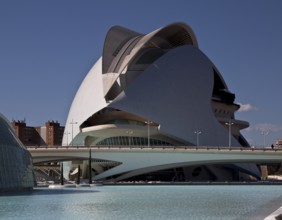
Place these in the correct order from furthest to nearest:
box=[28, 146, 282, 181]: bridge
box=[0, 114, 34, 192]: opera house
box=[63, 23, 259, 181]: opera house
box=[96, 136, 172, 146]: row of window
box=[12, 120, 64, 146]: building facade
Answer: box=[12, 120, 64, 146]: building facade → box=[96, 136, 172, 146]: row of window → box=[63, 23, 259, 181]: opera house → box=[28, 146, 282, 181]: bridge → box=[0, 114, 34, 192]: opera house

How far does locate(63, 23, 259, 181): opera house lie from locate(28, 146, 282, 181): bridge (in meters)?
5.53

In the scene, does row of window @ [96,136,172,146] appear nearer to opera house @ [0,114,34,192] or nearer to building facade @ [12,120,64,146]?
opera house @ [0,114,34,192]

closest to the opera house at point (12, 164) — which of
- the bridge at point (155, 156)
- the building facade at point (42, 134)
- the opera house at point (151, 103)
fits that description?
the bridge at point (155, 156)

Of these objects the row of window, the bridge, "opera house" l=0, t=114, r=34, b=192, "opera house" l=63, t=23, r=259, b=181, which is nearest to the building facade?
"opera house" l=63, t=23, r=259, b=181

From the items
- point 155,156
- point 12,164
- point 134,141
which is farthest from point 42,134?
point 12,164

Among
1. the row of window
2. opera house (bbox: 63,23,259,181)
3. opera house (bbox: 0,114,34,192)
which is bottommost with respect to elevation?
opera house (bbox: 0,114,34,192)

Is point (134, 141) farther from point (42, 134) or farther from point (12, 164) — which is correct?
point (42, 134)

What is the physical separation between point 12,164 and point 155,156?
1066 inches

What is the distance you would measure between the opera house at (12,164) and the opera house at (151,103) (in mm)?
27682

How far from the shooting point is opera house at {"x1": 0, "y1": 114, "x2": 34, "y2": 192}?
130ft

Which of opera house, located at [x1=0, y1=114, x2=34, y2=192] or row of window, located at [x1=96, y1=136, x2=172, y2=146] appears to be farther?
row of window, located at [x1=96, y1=136, x2=172, y2=146]

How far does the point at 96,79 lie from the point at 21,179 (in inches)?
1484

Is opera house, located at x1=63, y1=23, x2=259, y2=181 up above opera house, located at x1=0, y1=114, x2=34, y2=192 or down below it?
above

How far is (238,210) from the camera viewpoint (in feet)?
82.4
